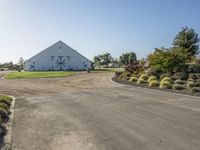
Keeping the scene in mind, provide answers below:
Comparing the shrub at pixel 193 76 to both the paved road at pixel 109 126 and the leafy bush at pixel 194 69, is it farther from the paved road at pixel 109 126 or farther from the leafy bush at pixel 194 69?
the paved road at pixel 109 126

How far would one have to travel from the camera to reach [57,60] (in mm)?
72688

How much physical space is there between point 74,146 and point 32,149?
3.83 feet

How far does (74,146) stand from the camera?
27.9ft

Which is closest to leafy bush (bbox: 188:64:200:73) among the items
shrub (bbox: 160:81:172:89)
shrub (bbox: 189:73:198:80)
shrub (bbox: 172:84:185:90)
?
shrub (bbox: 189:73:198:80)

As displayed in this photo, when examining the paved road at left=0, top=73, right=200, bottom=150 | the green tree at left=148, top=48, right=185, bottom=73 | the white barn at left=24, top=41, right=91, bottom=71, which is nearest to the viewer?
the paved road at left=0, top=73, right=200, bottom=150

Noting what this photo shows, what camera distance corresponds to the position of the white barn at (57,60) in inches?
2815

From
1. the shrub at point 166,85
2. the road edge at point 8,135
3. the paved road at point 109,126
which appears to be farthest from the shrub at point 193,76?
the road edge at point 8,135

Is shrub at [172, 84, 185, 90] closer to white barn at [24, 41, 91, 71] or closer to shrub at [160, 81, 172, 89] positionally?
shrub at [160, 81, 172, 89]

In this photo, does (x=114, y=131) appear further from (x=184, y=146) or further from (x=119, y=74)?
(x=119, y=74)

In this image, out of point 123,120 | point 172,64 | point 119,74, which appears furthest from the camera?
point 119,74

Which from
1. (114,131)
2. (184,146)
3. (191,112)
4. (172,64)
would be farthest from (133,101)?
(172,64)

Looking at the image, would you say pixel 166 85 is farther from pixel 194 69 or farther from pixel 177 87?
pixel 194 69

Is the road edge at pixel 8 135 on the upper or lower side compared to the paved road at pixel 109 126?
lower

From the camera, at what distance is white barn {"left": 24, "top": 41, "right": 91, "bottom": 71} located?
7150 cm
